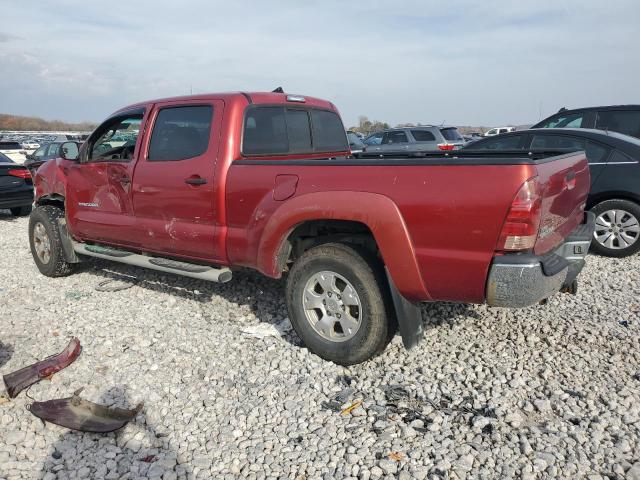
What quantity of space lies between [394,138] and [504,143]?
939cm

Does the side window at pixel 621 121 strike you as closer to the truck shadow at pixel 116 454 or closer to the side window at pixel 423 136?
the side window at pixel 423 136

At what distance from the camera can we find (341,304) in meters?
3.56

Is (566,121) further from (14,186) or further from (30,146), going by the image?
(30,146)

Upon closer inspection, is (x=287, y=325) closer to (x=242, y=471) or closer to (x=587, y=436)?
(x=242, y=471)

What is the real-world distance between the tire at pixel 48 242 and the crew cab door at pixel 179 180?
1642 mm

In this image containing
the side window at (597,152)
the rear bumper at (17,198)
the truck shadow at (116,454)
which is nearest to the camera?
the truck shadow at (116,454)

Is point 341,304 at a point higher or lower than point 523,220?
lower

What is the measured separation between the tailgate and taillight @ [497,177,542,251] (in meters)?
0.09

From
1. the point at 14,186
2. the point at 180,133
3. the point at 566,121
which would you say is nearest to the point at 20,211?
the point at 14,186

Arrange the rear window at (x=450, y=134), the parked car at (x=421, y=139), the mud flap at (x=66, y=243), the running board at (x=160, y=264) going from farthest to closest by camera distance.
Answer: the rear window at (x=450, y=134)
the parked car at (x=421, y=139)
the mud flap at (x=66, y=243)
the running board at (x=160, y=264)

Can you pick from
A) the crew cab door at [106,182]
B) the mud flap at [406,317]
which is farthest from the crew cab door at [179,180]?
the mud flap at [406,317]

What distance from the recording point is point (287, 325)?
170 inches

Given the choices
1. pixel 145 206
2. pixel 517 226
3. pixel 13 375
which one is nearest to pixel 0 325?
pixel 13 375

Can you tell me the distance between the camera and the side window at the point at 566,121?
27.6ft
